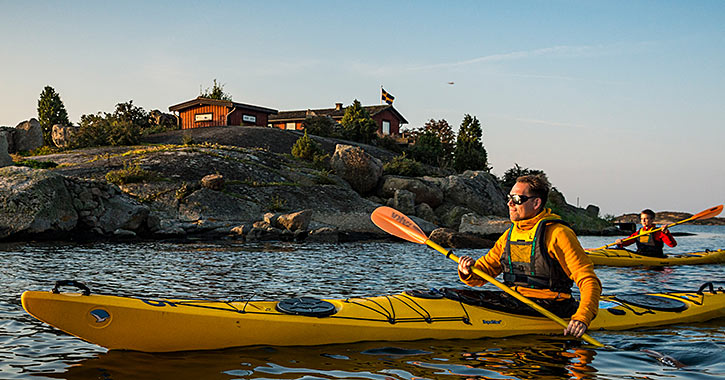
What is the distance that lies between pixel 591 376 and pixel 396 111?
4180 cm

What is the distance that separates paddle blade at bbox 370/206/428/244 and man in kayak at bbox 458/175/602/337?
1.04 metres

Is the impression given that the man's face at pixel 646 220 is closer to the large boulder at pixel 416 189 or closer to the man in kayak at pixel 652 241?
the man in kayak at pixel 652 241

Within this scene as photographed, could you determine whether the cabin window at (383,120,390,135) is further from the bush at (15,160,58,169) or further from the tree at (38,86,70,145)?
the bush at (15,160,58,169)

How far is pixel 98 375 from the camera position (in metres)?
4.03

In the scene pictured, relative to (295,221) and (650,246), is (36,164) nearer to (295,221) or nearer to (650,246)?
(295,221)

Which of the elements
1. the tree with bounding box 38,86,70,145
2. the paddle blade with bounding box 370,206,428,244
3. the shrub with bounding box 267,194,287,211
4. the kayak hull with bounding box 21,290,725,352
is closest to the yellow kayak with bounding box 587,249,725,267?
the kayak hull with bounding box 21,290,725,352

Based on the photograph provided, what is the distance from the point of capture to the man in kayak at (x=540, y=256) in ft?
14.8

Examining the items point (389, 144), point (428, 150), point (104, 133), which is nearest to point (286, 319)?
point (104, 133)

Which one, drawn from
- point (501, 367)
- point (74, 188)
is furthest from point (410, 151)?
point (501, 367)

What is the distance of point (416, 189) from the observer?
22.9m

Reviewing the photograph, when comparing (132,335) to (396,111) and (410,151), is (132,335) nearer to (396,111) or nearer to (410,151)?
(410,151)

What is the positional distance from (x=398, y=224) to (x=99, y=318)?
3132 millimetres

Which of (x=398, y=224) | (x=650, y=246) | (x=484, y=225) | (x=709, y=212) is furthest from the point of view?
(x=484, y=225)

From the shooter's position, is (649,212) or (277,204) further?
(277,204)
